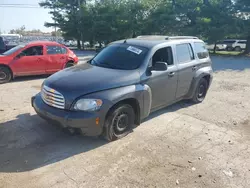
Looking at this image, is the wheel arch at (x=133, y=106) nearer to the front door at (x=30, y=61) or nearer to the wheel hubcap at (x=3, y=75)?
the front door at (x=30, y=61)

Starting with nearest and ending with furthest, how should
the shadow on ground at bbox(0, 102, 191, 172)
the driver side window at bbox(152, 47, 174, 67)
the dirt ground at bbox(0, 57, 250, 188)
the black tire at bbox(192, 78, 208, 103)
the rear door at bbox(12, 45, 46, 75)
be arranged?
the dirt ground at bbox(0, 57, 250, 188)
the shadow on ground at bbox(0, 102, 191, 172)
the driver side window at bbox(152, 47, 174, 67)
the black tire at bbox(192, 78, 208, 103)
the rear door at bbox(12, 45, 46, 75)

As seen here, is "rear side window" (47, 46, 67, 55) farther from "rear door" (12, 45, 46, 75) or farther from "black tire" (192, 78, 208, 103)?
"black tire" (192, 78, 208, 103)

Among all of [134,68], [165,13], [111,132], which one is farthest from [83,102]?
[165,13]

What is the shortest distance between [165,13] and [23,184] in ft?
68.9

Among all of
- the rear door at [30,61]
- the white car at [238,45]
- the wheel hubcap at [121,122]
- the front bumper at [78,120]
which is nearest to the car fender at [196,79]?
the wheel hubcap at [121,122]

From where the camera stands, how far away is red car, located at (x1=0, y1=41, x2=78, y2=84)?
800 cm

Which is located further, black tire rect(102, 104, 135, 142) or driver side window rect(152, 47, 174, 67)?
driver side window rect(152, 47, 174, 67)

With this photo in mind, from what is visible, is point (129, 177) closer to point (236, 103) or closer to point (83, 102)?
point (83, 102)

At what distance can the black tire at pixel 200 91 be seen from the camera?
5.94 metres

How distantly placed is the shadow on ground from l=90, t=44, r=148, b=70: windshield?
1.48 metres

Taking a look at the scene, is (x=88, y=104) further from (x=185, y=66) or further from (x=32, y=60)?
(x=32, y=60)

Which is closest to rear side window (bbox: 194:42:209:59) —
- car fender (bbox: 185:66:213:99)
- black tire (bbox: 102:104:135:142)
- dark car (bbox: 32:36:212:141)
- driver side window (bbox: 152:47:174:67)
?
dark car (bbox: 32:36:212:141)

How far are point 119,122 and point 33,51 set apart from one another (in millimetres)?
5912

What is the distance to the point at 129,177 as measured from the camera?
3053mm
